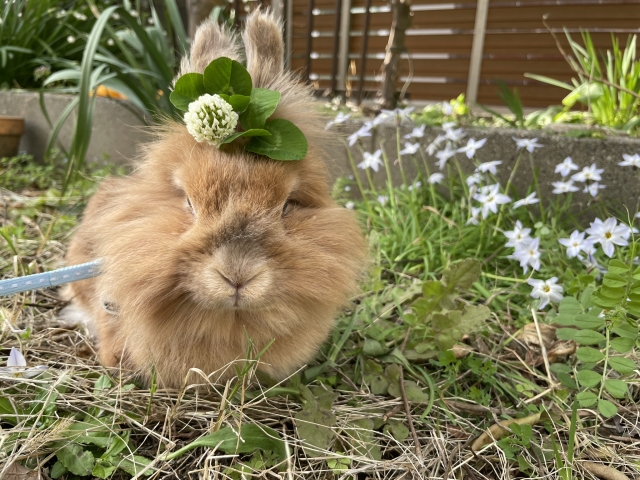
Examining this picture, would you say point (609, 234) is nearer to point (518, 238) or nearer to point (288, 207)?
point (518, 238)

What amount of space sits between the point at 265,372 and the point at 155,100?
320 centimetres

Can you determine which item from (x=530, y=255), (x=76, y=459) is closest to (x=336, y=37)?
(x=530, y=255)

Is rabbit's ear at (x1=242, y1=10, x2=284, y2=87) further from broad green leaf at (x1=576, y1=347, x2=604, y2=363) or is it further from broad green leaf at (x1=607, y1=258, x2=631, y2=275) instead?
broad green leaf at (x1=576, y1=347, x2=604, y2=363)

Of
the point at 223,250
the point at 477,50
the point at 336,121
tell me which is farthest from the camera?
the point at 477,50

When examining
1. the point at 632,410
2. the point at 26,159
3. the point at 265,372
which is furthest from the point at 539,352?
the point at 26,159

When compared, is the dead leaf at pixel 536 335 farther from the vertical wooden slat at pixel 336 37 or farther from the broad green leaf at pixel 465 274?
the vertical wooden slat at pixel 336 37

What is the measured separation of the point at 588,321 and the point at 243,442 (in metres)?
1.20

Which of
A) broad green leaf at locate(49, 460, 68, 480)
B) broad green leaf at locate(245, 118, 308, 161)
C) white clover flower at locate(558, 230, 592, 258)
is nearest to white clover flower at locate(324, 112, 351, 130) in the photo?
broad green leaf at locate(245, 118, 308, 161)

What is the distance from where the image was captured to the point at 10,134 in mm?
4914

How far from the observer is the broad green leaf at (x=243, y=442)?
4.59 ft

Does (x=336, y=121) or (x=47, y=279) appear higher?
(x=336, y=121)

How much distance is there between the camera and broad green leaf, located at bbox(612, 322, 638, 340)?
5.07 ft

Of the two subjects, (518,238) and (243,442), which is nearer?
(243,442)

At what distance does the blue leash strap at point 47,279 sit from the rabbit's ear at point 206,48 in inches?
31.2
